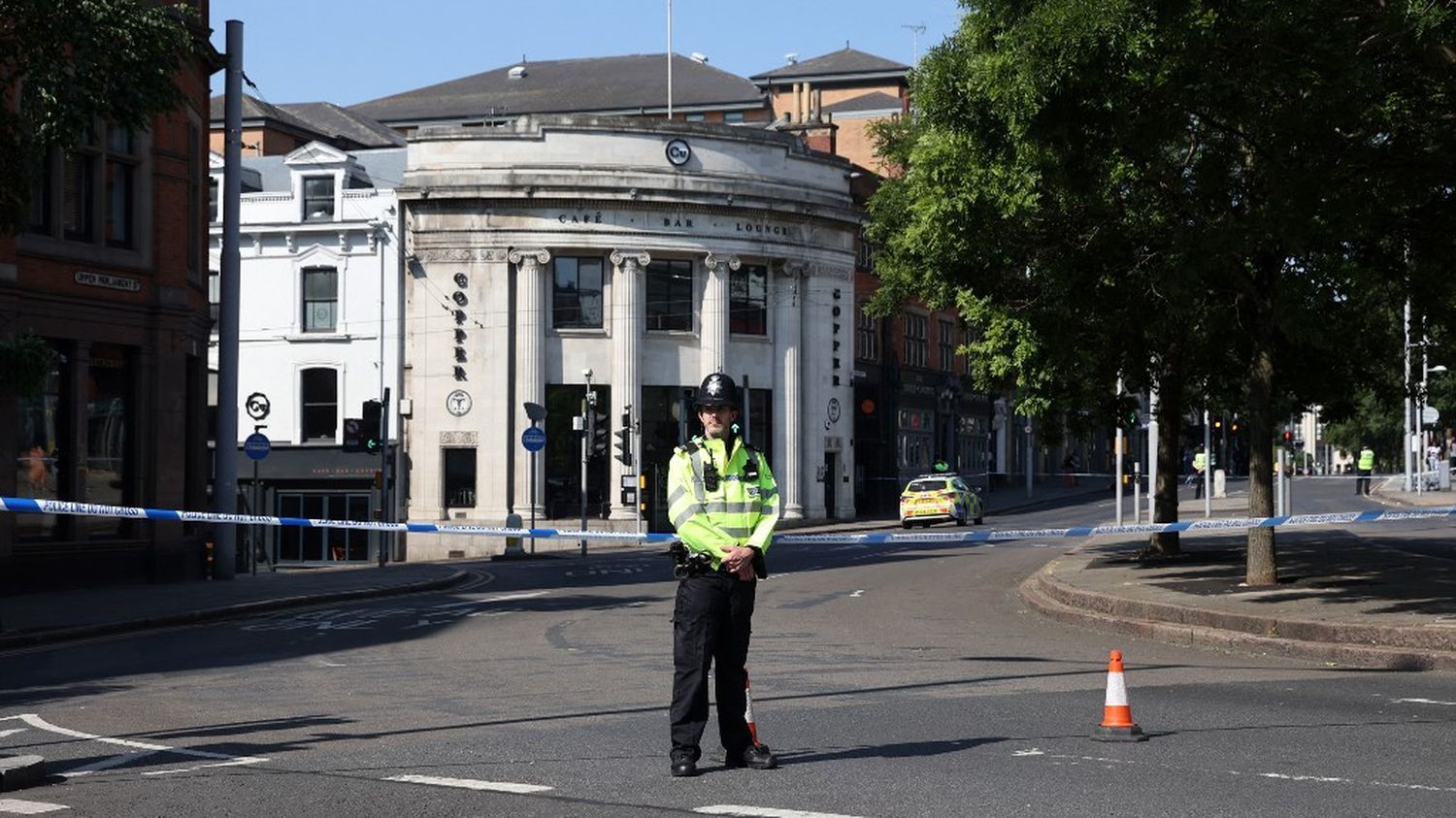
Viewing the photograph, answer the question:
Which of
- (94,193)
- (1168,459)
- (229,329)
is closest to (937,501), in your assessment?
(1168,459)

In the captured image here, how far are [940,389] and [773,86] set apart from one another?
Answer: 54.3 ft

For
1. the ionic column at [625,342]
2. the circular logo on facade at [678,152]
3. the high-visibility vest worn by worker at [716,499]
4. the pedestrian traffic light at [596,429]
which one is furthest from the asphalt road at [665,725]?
the circular logo on facade at [678,152]

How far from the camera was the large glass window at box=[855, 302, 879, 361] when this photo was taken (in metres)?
66.5

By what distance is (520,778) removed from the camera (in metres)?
8.89

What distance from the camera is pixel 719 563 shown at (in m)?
9.01

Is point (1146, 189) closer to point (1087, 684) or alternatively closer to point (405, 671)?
point (1087, 684)

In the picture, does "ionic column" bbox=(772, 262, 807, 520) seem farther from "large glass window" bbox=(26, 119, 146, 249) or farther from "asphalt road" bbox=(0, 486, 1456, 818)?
"asphalt road" bbox=(0, 486, 1456, 818)

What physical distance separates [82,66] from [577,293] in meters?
39.2

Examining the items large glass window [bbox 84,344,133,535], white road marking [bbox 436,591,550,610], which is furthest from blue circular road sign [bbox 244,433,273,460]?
white road marking [bbox 436,591,550,610]

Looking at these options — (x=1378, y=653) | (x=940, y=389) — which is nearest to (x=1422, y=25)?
(x=1378, y=653)

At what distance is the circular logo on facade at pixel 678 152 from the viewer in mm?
56812

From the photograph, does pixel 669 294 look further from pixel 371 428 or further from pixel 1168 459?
pixel 1168 459

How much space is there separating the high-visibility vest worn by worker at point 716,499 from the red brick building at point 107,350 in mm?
18206

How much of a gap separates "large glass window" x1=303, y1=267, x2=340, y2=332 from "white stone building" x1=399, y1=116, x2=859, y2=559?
2538mm
